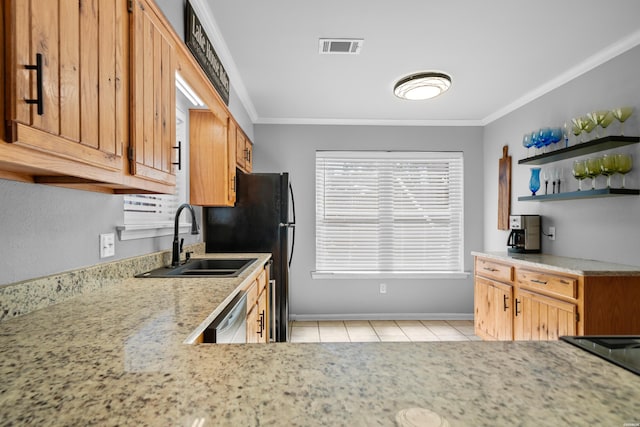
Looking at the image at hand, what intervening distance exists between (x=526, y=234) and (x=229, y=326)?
3.01 m

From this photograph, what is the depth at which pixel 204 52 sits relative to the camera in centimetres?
211

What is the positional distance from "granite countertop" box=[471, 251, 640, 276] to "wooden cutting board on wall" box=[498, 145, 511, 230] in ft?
2.58

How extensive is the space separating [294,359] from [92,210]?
1297 mm

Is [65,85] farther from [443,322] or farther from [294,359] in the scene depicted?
[443,322]

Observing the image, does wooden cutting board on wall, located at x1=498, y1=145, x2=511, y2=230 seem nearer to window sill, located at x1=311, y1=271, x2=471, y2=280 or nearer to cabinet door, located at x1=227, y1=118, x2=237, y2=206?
window sill, located at x1=311, y1=271, x2=471, y2=280

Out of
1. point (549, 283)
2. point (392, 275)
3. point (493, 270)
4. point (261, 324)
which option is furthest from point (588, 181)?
point (261, 324)

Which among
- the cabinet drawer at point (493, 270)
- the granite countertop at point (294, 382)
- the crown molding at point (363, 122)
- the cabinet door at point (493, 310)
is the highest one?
the crown molding at point (363, 122)

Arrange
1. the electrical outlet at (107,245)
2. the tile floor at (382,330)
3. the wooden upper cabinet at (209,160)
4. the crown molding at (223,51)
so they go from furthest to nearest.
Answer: the tile floor at (382,330), the wooden upper cabinet at (209,160), the crown molding at (223,51), the electrical outlet at (107,245)

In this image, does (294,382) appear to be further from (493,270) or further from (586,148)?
(493,270)

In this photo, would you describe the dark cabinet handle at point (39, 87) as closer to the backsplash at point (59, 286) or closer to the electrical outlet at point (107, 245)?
the backsplash at point (59, 286)

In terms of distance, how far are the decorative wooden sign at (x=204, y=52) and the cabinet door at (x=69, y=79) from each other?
738 mm

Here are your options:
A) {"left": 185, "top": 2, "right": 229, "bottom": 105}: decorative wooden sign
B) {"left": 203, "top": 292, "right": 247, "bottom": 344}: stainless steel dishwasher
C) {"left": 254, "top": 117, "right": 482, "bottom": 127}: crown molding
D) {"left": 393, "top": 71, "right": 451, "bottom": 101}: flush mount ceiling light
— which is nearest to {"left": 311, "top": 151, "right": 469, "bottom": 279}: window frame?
{"left": 254, "top": 117, "right": 482, "bottom": 127}: crown molding

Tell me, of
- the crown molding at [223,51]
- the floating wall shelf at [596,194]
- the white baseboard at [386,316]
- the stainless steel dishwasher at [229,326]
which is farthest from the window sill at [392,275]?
the stainless steel dishwasher at [229,326]

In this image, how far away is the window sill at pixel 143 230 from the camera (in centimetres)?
179
